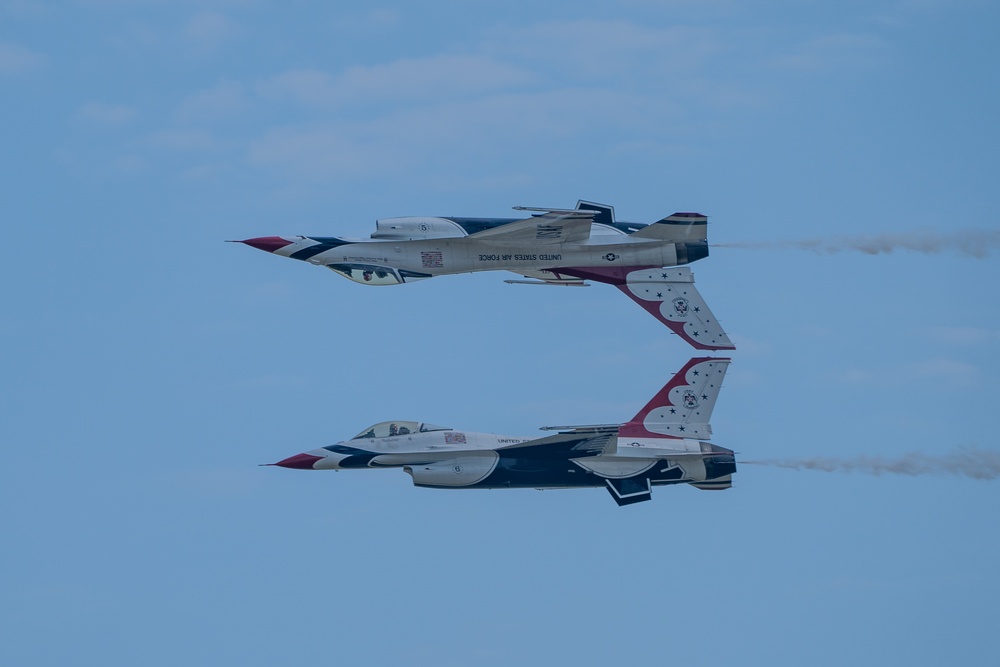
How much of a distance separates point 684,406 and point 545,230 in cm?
575

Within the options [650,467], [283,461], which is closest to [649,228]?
[650,467]

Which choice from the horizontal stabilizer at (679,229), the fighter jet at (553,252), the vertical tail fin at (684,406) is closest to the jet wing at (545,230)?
the fighter jet at (553,252)

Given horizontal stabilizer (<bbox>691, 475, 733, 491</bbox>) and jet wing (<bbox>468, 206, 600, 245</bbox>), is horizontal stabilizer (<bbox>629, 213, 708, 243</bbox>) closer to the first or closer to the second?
jet wing (<bbox>468, 206, 600, 245</bbox>)

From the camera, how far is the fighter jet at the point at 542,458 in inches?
2763

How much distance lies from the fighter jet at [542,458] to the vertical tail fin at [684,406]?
80mm

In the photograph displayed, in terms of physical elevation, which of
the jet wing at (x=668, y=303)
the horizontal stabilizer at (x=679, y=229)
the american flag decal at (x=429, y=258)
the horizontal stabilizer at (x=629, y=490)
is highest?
the horizontal stabilizer at (x=679, y=229)

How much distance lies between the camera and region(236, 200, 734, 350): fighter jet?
7094 cm

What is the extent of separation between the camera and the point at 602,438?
69.9 metres

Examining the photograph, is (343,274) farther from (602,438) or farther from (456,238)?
(602,438)

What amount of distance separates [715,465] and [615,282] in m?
5.47

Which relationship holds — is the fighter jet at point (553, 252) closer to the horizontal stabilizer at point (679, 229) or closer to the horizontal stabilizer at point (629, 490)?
the horizontal stabilizer at point (679, 229)

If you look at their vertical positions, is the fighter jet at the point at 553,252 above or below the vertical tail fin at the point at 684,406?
above

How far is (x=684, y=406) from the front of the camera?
7150 cm

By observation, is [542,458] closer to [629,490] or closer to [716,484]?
[629,490]
